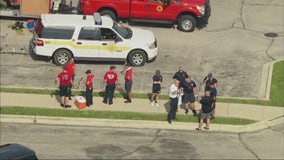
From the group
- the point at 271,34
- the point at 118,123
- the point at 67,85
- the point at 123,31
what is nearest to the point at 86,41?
the point at 123,31

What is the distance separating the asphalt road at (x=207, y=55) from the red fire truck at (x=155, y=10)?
55cm

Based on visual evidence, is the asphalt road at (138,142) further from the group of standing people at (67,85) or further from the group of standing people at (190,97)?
the group of standing people at (67,85)

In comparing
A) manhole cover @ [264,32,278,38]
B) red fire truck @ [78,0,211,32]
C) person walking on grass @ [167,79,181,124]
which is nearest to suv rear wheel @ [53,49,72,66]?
red fire truck @ [78,0,211,32]

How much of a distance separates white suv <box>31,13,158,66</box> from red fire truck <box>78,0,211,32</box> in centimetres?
320

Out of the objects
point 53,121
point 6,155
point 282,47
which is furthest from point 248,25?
point 6,155

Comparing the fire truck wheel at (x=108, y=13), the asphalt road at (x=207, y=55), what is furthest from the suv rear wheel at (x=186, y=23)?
the fire truck wheel at (x=108, y=13)

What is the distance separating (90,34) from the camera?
82.3 feet

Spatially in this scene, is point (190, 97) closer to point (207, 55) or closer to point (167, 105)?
point (167, 105)

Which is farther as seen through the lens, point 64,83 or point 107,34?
point 107,34

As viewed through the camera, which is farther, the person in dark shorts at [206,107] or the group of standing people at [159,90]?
the group of standing people at [159,90]

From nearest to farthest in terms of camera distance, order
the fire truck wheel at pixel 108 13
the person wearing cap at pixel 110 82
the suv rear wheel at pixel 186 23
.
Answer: the person wearing cap at pixel 110 82
the fire truck wheel at pixel 108 13
the suv rear wheel at pixel 186 23

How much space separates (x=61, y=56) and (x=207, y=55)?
6045 mm

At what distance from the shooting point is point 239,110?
74.2 feet

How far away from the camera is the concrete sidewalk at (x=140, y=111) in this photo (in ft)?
70.0
